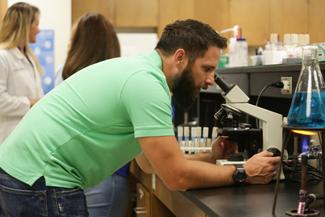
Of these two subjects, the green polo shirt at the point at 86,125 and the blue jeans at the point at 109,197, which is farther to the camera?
the blue jeans at the point at 109,197

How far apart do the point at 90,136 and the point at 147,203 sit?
1017 millimetres

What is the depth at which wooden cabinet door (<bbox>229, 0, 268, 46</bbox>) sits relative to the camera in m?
4.62

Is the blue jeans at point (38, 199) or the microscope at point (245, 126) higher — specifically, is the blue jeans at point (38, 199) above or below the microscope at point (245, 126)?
below

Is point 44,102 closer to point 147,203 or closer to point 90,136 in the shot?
point 90,136

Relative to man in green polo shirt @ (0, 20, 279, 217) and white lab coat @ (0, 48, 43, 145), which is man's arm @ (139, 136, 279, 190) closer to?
man in green polo shirt @ (0, 20, 279, 217)

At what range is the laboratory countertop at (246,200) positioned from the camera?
1.27 metres

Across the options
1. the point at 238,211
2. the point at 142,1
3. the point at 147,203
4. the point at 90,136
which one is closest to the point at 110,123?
the point at 90,136

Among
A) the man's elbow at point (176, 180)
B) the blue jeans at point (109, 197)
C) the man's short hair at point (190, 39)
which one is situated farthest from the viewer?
the blue jeans at point (109, 197)

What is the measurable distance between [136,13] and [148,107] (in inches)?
125

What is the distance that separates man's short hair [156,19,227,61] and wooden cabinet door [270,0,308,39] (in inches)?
130

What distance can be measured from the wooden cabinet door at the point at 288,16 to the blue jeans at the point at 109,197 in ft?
9.78

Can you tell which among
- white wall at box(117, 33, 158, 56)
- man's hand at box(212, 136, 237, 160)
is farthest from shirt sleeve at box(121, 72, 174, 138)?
white wall at box(117, 33, 158, 56)

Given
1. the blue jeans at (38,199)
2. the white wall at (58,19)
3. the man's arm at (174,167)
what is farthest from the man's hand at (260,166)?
the white wall at (58,19)

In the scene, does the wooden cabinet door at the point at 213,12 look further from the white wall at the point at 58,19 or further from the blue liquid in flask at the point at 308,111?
the blue liquid in flask at the point at 308,111
